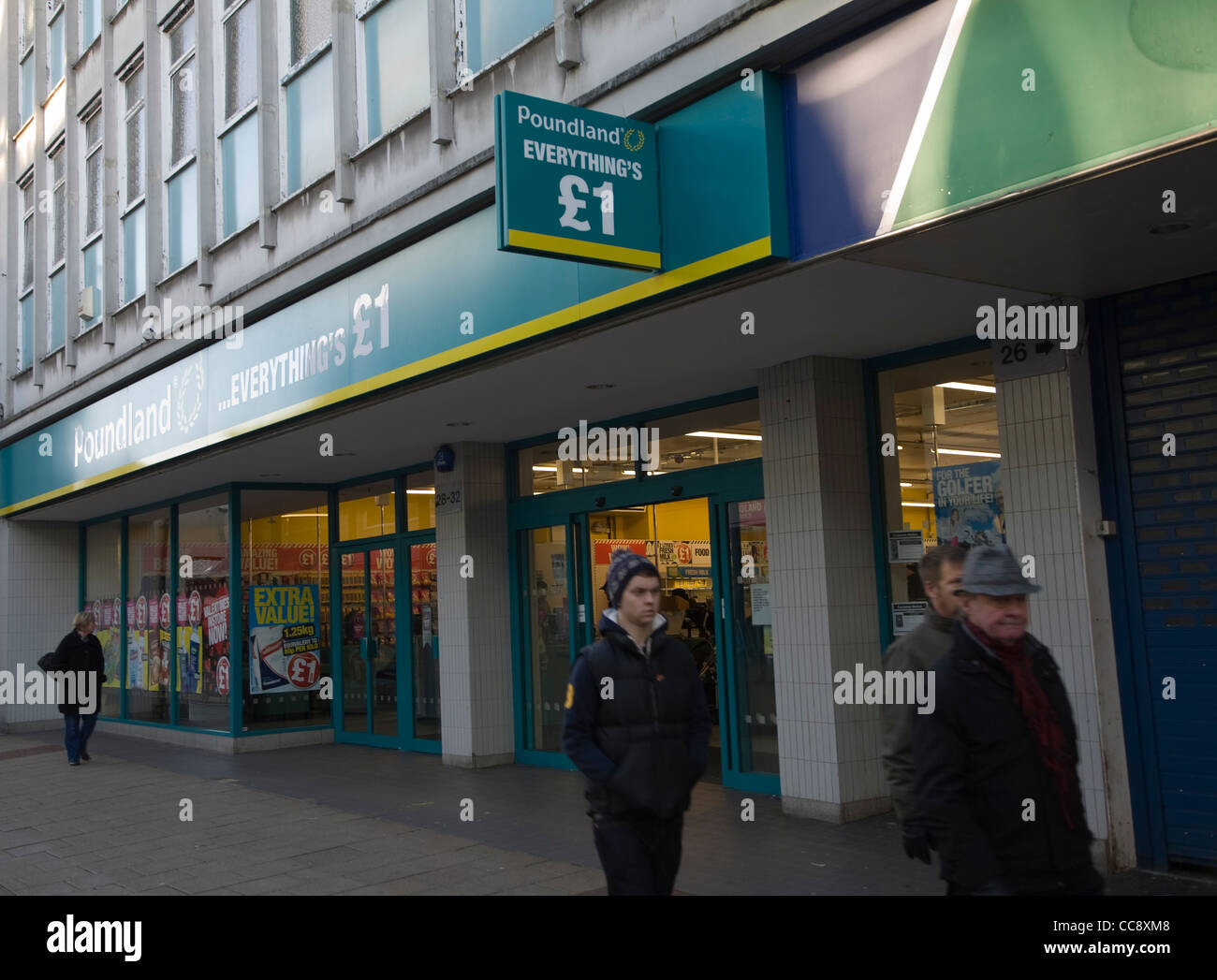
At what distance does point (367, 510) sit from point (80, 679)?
3.87 m

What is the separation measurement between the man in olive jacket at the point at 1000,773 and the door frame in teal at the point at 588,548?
18.5 feet

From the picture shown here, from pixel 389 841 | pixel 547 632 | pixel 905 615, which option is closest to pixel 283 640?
pixel 547 632

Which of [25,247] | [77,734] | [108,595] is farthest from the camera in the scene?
[25,247]

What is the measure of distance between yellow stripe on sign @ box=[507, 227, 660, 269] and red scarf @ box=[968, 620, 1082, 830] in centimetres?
368

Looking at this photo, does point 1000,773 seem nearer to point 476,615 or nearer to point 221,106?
point 476,615

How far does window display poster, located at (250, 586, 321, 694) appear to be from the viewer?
1465 cm

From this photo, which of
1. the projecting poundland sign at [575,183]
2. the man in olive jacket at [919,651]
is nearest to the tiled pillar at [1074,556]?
the projecting poundland sign at [575,183]

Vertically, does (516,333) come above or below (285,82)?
below

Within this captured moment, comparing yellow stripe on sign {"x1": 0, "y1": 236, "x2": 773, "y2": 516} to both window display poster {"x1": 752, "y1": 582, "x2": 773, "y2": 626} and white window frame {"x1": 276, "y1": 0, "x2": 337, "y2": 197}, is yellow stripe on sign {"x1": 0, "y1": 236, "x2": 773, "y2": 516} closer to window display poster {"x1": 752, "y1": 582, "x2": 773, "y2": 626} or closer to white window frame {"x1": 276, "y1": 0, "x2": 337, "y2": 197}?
white window frame {"x1": 276, "y1": 0, "x2": 337, "y2": 197}

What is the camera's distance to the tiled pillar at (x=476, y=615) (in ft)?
38.4

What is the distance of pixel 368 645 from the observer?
14047mm

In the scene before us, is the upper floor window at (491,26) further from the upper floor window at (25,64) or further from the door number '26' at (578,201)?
the upper floor window at (25,64)
